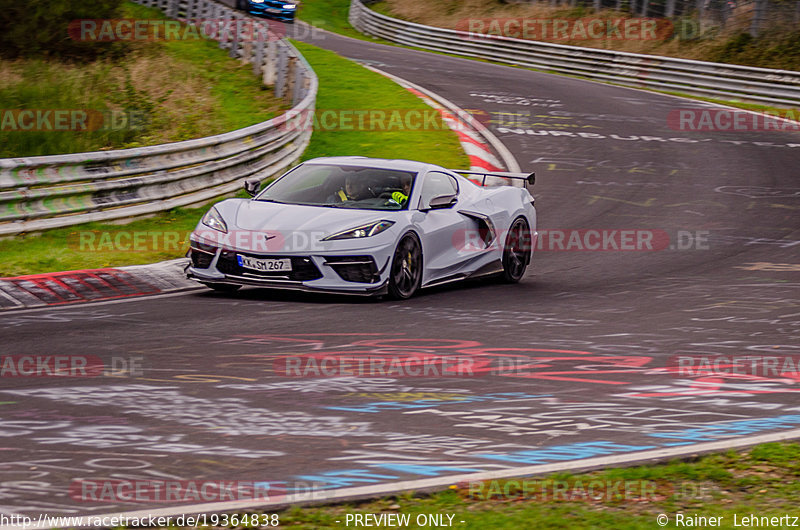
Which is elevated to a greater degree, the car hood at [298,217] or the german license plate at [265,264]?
the car hood at [298,217]

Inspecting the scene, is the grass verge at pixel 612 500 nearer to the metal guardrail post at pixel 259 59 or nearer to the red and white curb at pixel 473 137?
the red and white curb at pixel 473 137

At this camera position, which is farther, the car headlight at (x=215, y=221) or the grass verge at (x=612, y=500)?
the car headlight at (x=215, y=221)

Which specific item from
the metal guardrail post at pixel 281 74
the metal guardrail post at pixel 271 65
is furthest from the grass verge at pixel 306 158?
the metal guardrail post at pixel 281 74

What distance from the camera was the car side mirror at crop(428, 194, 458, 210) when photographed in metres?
10.9

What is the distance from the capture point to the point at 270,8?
43.7 m

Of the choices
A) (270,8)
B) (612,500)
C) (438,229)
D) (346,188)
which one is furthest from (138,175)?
(270,8)

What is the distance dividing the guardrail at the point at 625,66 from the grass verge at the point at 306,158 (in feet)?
25.2

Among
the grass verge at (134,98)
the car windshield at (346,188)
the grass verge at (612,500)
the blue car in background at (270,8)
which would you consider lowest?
the blue car in background at (270,8)

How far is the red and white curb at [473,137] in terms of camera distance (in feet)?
64.0

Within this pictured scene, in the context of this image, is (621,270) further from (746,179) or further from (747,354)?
(746,179)

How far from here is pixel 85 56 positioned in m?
22.9

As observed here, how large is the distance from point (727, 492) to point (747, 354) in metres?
3.53

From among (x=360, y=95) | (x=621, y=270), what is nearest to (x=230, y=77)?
(x=360, y=95)

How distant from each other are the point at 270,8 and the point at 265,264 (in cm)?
3500
